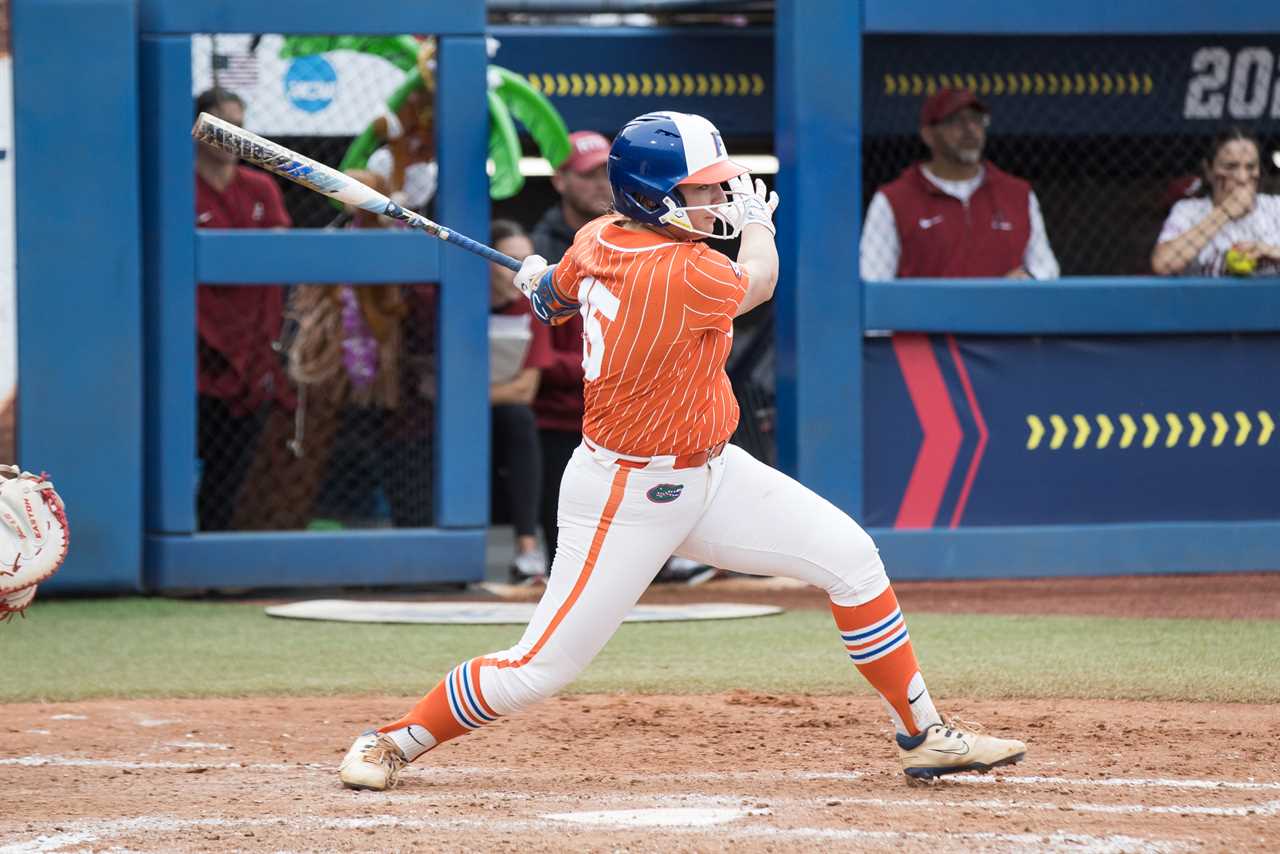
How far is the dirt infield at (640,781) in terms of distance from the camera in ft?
11.0

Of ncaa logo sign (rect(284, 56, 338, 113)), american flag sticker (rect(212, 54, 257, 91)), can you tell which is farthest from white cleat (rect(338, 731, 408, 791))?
ncaa logo sign (rect(284, 56, 338, 113))

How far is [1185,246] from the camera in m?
7.50

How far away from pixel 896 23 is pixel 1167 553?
8.08ft

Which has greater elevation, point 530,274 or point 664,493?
point 530,274

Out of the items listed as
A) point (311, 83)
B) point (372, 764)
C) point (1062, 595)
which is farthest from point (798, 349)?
point (372, 764)

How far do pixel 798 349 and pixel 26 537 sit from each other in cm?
386

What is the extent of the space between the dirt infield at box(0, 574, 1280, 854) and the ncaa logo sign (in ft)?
12.8

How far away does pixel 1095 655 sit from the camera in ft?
18.5

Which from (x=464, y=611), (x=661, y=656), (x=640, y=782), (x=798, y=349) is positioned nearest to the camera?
(x=640, y=782)

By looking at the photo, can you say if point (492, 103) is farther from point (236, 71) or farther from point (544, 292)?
point (544, 292)

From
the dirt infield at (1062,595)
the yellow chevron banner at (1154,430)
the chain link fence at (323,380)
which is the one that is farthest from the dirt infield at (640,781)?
the yellow chevron banner at (1154,430)

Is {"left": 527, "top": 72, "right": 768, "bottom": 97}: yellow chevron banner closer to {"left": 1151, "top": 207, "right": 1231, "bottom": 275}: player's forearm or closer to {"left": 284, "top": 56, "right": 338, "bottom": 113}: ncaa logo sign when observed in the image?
{"left": 284, "top": 56, "right": 338, "bottom": 113}: ncaa logo sign

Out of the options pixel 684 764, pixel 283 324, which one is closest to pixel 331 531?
pixel 283 324

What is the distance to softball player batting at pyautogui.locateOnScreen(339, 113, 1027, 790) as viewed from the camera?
12.0ft
